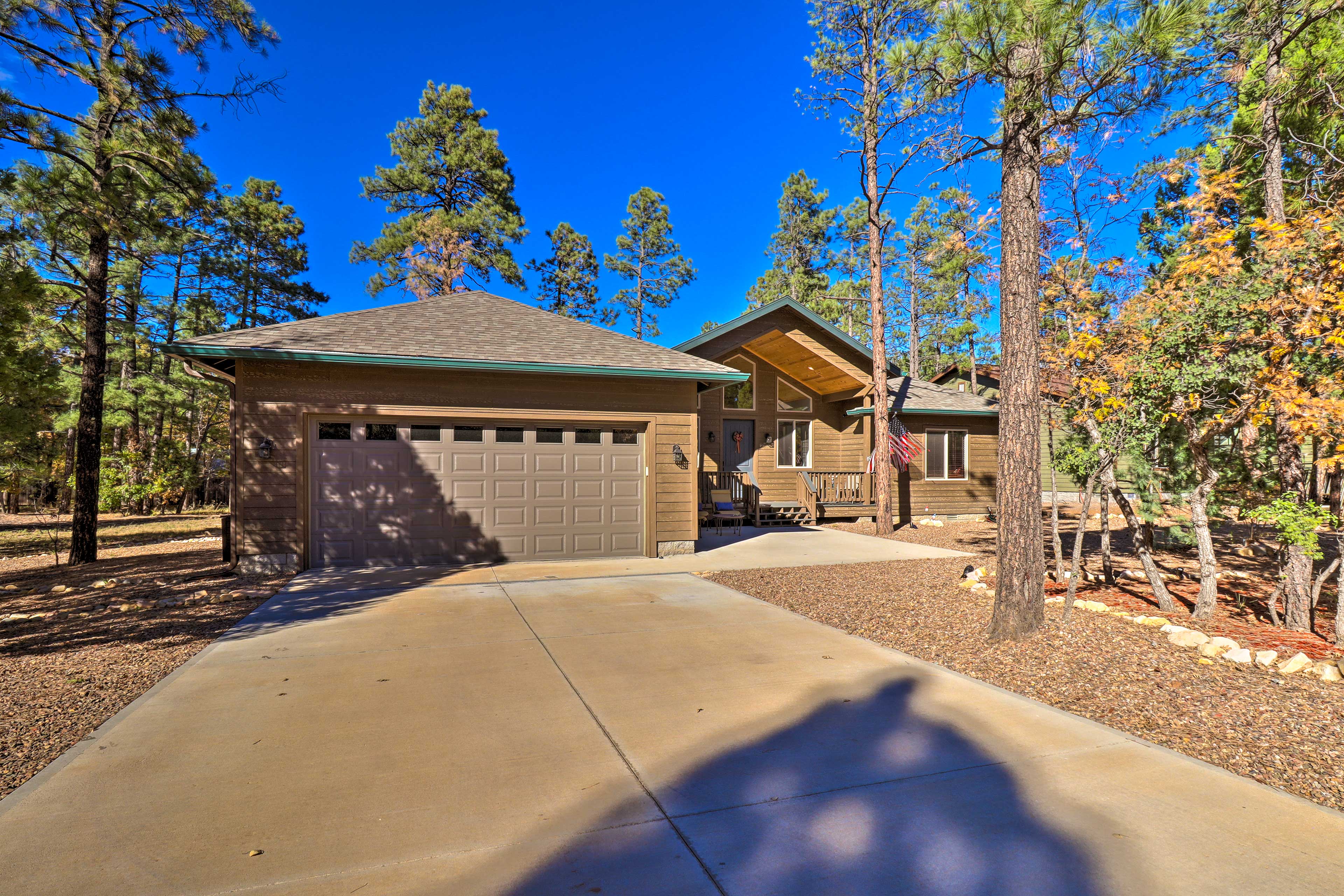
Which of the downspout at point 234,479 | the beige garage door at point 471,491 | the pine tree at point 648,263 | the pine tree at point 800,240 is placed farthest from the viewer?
the pine tree at point 800,240

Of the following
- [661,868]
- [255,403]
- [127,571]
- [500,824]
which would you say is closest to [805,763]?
[661,868]

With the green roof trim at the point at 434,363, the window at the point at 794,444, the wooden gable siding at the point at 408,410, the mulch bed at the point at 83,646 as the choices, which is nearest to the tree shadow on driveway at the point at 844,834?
the mulch bed at the point at 83,646

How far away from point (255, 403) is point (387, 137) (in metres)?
20.1

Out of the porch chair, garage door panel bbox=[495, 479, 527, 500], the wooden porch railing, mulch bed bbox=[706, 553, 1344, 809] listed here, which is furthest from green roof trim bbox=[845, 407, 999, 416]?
garage door panel bbox=[495, 479, 527, 500]

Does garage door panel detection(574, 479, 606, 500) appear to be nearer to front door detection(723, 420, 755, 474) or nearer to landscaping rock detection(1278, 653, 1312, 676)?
front door detection(723, 420, 755, 474)

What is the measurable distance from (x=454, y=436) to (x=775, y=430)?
27.1ft

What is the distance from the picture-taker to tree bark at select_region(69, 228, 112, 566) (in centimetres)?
941

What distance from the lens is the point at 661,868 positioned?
90.9 inches

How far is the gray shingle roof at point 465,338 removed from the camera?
8.48m

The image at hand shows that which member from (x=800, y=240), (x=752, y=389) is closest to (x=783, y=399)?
(x=752, y=389)

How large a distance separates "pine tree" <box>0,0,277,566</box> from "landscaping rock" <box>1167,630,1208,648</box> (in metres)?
10.4

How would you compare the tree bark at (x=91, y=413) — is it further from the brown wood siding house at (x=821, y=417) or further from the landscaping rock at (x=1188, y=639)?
the landscaping rock at (x=1188, y=639)

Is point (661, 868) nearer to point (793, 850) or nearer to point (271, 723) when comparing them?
point (793, 850)

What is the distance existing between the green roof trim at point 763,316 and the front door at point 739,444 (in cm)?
216
